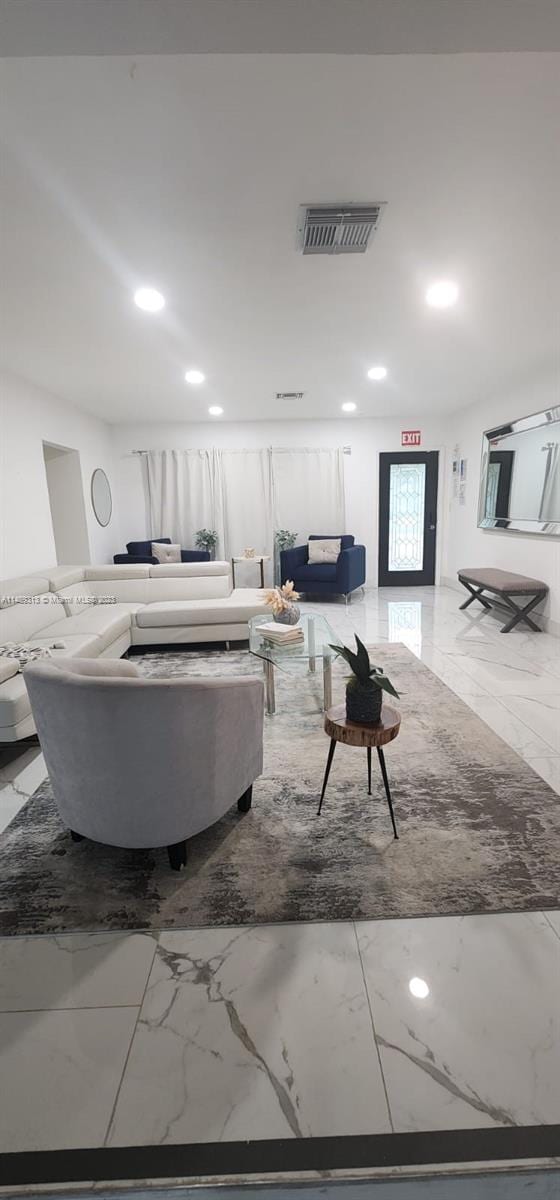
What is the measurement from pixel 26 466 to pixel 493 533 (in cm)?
490

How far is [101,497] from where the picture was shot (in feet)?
21.4

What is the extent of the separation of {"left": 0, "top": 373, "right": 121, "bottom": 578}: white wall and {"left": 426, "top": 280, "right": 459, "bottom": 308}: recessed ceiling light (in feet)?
→ 11.2

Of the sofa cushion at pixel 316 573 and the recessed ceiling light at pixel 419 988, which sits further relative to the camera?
the sofa cushion at pixel 316 573

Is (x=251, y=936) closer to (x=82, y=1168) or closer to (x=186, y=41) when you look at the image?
(x=82, y=1168)

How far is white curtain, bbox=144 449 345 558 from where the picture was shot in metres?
7.08

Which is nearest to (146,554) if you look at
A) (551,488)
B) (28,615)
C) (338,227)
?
(28,615)

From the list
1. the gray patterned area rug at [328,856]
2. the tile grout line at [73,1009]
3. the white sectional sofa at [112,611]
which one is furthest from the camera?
the white sectional sofa at [112,611]

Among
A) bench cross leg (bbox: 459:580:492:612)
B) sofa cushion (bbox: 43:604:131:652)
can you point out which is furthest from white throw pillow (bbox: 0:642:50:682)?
bench cross leg (bbox: 459:580:492:612)

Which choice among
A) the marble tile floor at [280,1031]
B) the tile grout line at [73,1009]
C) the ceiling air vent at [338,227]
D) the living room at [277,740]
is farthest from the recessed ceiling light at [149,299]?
the tile grout line at [73,1009]

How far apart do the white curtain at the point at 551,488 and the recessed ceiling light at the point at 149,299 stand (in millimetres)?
3390

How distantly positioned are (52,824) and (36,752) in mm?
749

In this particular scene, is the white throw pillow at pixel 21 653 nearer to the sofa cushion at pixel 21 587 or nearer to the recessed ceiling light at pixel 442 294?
the sofa cushion at pixel 21 587

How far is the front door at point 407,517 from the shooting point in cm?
712

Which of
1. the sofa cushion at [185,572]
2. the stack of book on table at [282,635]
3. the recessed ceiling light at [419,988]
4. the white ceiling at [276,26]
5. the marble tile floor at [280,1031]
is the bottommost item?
the recessed ceiling light at [419,988]
